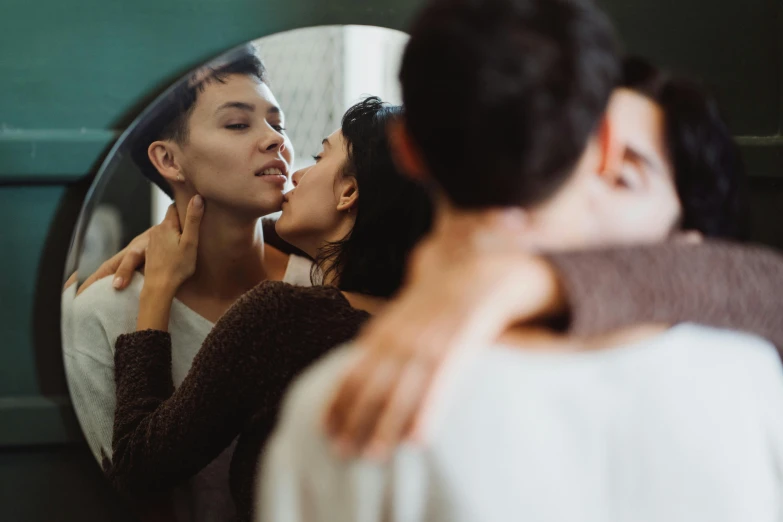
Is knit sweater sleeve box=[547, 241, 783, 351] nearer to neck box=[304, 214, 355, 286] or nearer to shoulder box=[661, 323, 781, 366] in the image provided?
shoulder box=[661, 323, 781, 366]

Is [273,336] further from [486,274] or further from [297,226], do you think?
[486,274]

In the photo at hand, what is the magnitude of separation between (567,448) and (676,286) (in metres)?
0.13

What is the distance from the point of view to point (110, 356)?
100 centimetres

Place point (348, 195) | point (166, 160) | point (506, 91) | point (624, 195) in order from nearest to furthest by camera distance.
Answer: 1. point (506, 91)
2. point (624, 195)
3. point (348, 195)
4. point (166, 160)

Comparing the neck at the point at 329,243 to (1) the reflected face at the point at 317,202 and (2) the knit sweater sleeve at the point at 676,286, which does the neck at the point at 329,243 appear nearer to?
(1) the reflected face at the point at 317,202

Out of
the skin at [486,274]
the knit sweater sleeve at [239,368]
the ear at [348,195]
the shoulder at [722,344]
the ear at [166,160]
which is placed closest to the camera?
the skin at [486,274]

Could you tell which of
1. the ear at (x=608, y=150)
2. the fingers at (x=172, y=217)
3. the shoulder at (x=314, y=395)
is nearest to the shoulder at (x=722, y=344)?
the ear at (x=608, y=150)

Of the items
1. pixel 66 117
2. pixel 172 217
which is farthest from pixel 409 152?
pixel 66 117

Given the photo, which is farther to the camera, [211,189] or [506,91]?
[211,189]

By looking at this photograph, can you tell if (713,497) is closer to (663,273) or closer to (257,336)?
(663,273)

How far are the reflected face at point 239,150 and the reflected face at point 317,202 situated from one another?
3cm

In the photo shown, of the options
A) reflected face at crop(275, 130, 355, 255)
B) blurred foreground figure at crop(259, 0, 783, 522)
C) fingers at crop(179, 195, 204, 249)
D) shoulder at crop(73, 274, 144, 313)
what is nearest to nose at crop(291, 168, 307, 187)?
reflected face at crop(275, 130, 355, 255)

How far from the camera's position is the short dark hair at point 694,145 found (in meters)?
0.57

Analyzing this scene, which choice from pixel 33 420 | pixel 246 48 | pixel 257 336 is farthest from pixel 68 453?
pixel 246 48
